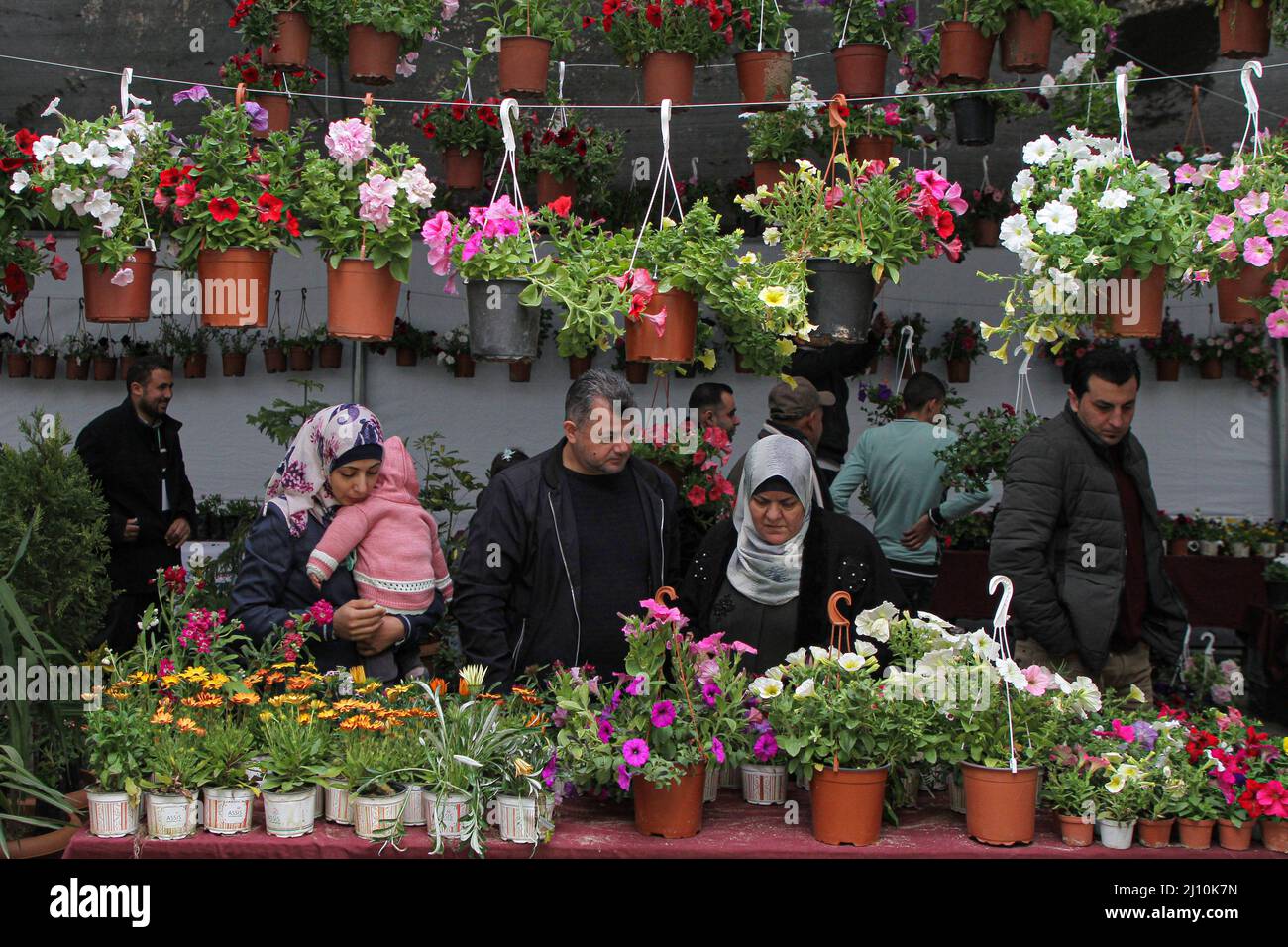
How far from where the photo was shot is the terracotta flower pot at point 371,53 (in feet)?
16.1

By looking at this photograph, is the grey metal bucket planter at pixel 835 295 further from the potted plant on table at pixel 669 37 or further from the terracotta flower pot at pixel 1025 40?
the terracotta flower pot at pixel 1025 40

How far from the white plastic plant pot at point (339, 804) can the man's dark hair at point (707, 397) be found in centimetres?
232

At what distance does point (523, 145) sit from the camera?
5648mm

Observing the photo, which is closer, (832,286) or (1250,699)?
(832,286)

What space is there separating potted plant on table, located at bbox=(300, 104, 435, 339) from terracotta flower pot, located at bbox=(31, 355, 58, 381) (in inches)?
143

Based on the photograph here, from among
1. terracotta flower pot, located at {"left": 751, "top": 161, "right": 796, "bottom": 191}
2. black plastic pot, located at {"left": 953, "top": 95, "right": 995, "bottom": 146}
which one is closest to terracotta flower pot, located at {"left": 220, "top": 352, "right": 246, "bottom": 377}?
terracotta flower pot, located at {"left": 751, "top": 161, "right": 796, "bottom": 191}

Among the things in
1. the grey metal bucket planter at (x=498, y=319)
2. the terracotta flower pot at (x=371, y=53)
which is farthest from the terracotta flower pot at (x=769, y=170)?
the grey metal bucket planter at (x=498, y=319)

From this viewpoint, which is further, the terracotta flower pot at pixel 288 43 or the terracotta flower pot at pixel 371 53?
the terracotta flower pot at pixel 288 43

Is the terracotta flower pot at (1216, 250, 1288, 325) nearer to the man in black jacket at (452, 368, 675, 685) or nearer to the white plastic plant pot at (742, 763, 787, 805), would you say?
the man in black jacket at (452, 368, 675, 685)

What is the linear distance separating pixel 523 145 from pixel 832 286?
2.58 meters

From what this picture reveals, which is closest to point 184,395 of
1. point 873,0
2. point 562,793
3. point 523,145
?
point 523,145

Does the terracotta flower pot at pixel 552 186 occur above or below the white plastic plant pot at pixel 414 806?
above

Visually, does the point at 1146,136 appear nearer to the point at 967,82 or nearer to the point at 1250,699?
the point at 967,82

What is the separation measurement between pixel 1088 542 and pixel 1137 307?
64 centimetres
